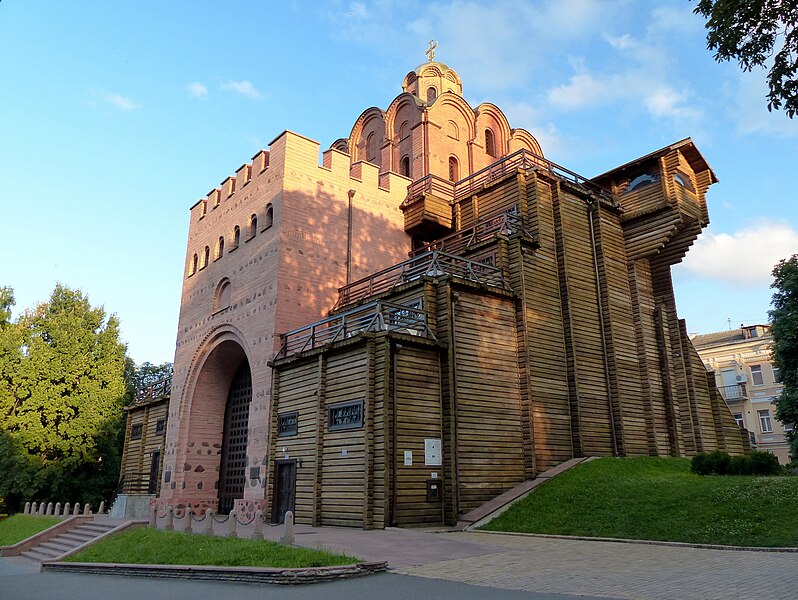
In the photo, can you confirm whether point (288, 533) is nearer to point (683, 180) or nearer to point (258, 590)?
point (258, 590)

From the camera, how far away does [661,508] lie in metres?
13.3

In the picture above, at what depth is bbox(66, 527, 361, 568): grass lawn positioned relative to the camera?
9.90 metres

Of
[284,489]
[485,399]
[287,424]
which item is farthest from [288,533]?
[485,399]

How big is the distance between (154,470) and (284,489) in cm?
1163

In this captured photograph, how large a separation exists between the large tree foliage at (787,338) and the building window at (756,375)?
1847cm

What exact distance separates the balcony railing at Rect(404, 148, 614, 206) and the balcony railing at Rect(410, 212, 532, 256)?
5.39 feet

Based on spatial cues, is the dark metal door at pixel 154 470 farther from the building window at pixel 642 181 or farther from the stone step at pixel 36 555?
the building window at pixel 642 181

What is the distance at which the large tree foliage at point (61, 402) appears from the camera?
1169 inches

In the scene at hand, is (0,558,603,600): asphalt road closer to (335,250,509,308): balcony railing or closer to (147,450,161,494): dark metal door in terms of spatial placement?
(335,250,509,308): balcony railing

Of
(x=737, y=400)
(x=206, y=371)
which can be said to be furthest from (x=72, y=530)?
(x=737, y=400)

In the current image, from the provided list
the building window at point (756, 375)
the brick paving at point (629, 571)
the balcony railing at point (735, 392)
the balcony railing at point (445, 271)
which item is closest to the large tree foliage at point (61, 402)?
the balcony railing at point (445, 271)

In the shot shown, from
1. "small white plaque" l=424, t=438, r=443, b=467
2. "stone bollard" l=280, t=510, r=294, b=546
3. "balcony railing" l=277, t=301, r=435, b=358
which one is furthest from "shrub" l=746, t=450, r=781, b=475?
"stone bollard" l=280, t=510, r=294, b=546

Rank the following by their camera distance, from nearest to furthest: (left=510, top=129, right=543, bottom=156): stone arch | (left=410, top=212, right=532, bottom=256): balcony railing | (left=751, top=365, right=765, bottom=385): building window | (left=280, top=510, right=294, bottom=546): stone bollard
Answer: (left=280, top=510, right=294, bottom=546): stone bollard, (left=410, top=212, right=532, bottom=256): balcony railing, (left=510, top=129, right=543, bottom=156): stone arch, (left=751, top=365, right=765, bottom=385): building window

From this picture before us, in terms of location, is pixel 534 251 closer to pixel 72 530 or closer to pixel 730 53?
pixel 730 53
